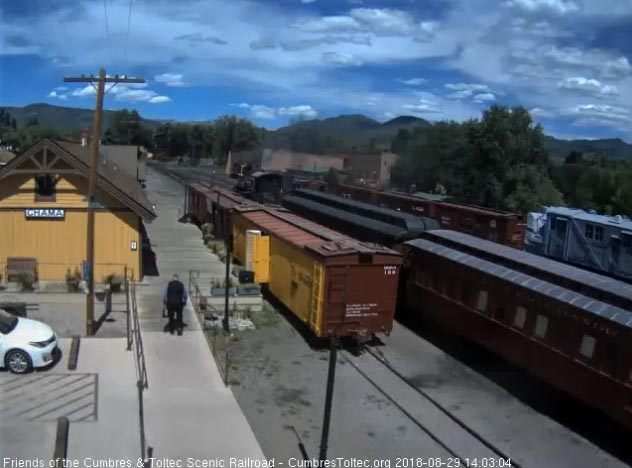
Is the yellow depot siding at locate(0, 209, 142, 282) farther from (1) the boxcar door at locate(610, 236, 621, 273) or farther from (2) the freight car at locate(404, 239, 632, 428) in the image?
(1) the boxcar door at locate(610, 236, 621, 273)

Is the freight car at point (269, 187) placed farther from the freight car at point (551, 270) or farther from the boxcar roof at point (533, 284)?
the boxcar roof at point (533, 284)

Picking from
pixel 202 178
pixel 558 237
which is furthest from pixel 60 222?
pixel 202 178

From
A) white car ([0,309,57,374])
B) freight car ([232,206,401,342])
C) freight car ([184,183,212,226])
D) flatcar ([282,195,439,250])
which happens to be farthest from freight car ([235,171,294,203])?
white car ([0,309,57,374])

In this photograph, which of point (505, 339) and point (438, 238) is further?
point (438, 238)

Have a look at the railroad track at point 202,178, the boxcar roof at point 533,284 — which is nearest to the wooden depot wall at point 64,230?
the boxcar roof at point 533,284

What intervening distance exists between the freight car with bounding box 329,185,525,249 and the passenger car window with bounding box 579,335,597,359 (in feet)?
56.1

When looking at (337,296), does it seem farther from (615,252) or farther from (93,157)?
(615,252)

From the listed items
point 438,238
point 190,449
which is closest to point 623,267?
point 438,238

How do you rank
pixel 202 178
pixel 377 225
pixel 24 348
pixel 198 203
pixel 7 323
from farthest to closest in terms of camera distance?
pixel 202 178
pixel 198 203
pixel 377 225
pixel 7 323
pixel 24 348

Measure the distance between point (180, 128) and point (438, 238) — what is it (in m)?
122

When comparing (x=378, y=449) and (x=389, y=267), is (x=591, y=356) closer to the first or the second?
(x=378, y=449)

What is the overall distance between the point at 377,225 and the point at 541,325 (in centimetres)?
1028

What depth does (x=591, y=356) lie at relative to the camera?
12.7 m

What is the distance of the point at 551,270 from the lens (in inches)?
607
